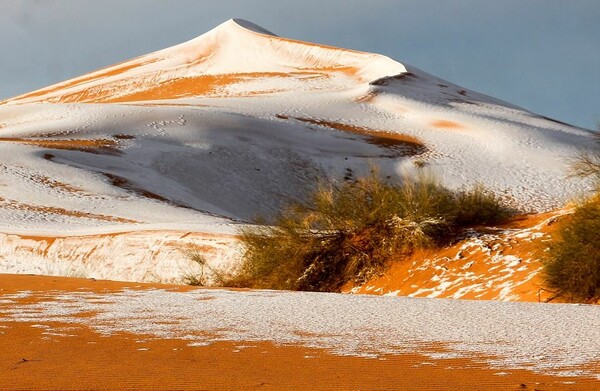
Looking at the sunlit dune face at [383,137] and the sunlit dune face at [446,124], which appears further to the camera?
the sunlit dune face at [446,124]

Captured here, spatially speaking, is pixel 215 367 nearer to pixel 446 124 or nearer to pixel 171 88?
pixel 446 124

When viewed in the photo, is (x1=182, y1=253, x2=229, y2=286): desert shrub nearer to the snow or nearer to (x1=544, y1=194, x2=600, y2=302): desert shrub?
the snow

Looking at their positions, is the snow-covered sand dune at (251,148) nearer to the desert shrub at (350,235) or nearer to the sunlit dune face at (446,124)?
the sunlit dune face at (446,124)

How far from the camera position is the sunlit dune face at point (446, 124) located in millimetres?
50781

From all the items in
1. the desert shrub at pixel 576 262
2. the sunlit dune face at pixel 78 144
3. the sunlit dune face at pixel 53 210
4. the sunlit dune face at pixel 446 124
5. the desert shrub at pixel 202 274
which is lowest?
the sunlit dune face at pixel 53 210

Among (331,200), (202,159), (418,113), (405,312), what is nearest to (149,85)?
(418,113)

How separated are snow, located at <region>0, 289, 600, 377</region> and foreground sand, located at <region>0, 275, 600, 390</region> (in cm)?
20

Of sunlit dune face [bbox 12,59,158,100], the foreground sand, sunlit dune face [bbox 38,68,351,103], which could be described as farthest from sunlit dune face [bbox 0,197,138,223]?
sunlit dune face [bbox 12,59,158,100]

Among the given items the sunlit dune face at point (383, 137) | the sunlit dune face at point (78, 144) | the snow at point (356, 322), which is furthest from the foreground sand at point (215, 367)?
the sunlit dune face at point (383, 137)

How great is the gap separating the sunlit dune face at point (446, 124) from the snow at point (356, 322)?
40327 millimetres

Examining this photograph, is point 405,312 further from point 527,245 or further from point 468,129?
point 468,129

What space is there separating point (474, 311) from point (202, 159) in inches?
1168

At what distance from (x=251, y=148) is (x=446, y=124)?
45.4ft

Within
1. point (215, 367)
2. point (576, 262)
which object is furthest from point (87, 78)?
point (215, 367)
